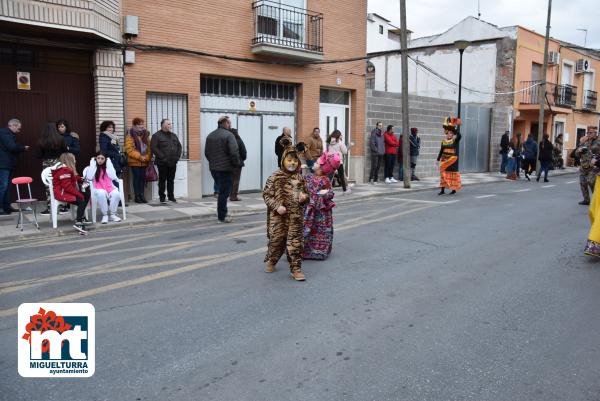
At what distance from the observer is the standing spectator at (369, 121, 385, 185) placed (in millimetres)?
17047

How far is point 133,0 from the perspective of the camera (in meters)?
11.8

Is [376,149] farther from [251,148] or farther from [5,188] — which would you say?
[5,188]

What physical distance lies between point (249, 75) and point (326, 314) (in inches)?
409

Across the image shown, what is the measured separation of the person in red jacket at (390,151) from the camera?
17305 millimetres

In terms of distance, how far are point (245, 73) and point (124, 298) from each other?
980 centimetres

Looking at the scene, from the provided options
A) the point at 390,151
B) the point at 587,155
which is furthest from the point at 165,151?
the point at 587,155

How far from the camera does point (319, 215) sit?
6926mm

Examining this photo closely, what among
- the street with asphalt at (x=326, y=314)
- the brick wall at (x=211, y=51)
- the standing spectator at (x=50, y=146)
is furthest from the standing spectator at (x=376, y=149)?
the standing spectator at (x=50, y=146)

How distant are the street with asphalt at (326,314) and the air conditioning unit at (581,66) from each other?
2670cm

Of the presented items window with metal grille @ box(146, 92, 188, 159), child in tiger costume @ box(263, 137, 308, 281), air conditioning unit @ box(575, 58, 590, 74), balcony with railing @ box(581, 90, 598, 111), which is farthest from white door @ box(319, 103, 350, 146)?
balcony with railing @ box(581, 90, 598, 111)

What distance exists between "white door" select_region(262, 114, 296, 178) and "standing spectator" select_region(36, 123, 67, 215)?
5970 millimetres

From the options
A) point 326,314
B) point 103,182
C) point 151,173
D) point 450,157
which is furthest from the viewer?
point 450,157

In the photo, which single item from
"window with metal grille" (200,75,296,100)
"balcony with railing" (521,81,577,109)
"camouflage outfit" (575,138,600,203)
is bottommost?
"camouflage outfit" (575,138,600,203)

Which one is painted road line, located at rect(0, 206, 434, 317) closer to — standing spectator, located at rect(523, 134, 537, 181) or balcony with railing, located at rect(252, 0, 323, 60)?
balcony with railing, located at rect(252, 0, 323, 60)
